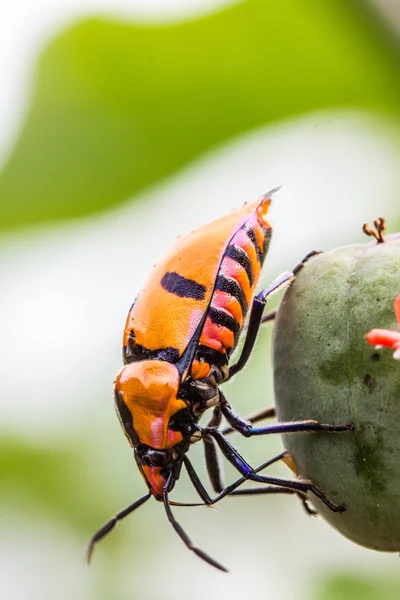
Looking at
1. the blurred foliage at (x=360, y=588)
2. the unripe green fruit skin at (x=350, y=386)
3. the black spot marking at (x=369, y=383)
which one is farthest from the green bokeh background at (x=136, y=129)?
the black spot marking at (x=369, y=383)

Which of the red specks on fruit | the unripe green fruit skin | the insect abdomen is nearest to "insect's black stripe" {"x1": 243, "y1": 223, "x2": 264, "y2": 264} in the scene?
the insect abdomen


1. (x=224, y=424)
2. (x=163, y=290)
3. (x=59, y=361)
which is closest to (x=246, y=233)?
(x=163, y=290)

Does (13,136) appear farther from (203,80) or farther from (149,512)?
(149,512)

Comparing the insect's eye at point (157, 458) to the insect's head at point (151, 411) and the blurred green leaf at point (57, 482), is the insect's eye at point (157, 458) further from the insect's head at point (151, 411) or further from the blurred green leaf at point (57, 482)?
the blurred green leaf at point (57, 482)

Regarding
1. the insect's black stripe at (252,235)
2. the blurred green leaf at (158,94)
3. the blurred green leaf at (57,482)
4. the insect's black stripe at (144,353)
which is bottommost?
the blurred green leaf at (57,482)

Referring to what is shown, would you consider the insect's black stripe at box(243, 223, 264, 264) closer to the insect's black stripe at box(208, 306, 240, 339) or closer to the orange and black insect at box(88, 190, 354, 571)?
the orange and black insect at box(88, 190, 354, 571)
